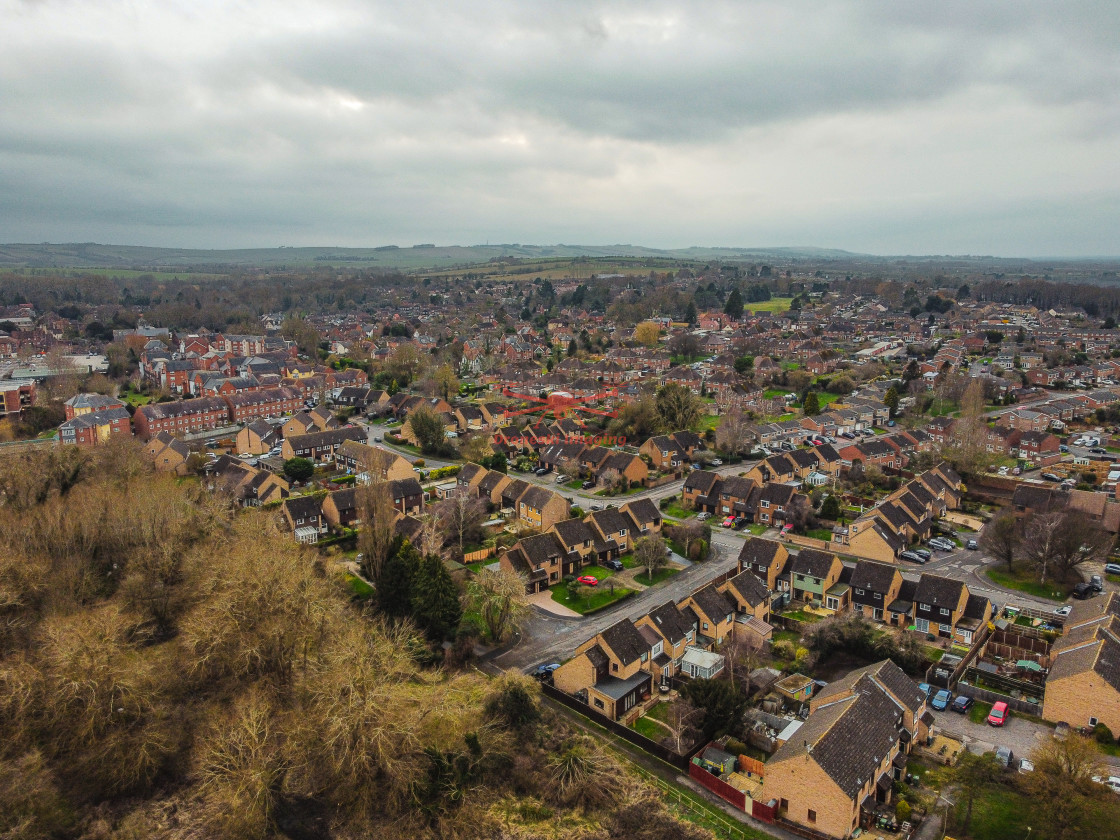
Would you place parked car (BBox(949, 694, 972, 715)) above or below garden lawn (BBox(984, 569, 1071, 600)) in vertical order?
below

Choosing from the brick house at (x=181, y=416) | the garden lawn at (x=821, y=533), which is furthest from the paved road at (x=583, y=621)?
the brick house at (x=181, y=416)

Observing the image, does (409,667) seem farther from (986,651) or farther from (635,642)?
(986,651)

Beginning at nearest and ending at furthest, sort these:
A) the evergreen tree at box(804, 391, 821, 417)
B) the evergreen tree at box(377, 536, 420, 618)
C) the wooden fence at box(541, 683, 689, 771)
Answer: the wooden fence at box(541, 683, 689, 771) → the evergreen tree at box(377, 536, 420, 618) → the evergreen tree at box(804, 391, 821, 417)

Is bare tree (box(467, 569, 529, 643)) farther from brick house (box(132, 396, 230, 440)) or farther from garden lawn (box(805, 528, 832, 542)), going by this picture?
brick house (box(132, 396, 230, 440))

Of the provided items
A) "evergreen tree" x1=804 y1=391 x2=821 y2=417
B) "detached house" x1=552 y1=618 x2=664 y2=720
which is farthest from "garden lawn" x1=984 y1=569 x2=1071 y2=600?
"evergreen tree" x1=804 y1=391 x2=821 y2=417

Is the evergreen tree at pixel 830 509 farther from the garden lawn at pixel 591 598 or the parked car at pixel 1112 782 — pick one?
the parked car at pixel 1112 782

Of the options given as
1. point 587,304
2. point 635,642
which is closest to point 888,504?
point 635,642

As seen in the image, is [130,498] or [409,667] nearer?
[409,667]
